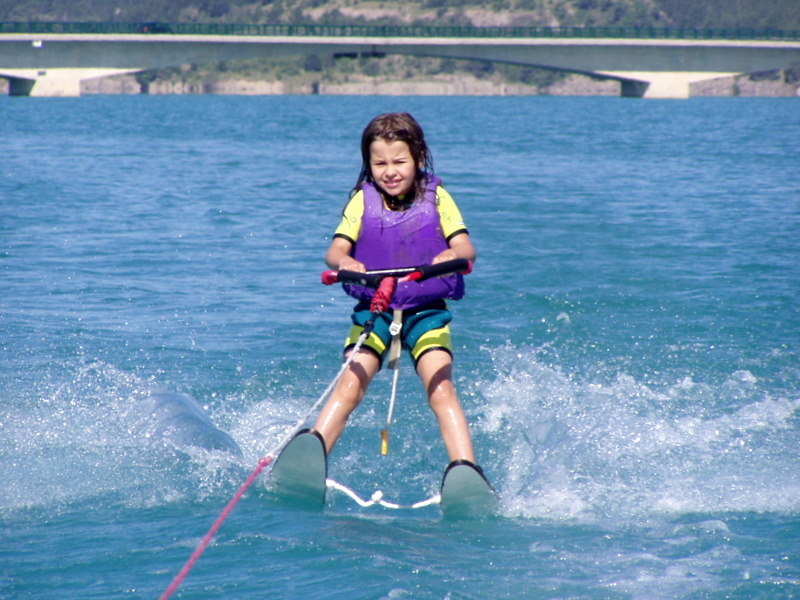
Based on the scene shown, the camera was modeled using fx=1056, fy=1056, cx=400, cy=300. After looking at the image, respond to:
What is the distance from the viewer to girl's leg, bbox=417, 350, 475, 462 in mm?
4543

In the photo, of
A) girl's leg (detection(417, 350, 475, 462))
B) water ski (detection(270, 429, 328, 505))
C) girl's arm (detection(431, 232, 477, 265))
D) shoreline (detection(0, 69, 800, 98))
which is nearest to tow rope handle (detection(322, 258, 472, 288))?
girl's arm (detection(431, 232, 477, 265))

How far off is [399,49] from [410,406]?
179ft

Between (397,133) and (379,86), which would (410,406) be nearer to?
(397,133)

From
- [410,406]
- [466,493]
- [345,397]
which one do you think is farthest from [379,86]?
[466,493]

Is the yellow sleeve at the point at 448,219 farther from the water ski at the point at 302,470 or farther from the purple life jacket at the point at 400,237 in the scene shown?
the water ski at the point at 302,470

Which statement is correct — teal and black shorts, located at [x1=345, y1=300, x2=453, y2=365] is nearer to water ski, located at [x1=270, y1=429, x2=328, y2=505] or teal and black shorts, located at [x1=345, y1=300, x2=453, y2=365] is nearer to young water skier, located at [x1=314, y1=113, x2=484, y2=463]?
young water skier, located at [x1=314, y1=113, x2=484, y2=463]

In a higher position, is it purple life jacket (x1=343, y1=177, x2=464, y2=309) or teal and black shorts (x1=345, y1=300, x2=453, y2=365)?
purple life jacket (x1=343, y1=177, x2=464, y2=309)

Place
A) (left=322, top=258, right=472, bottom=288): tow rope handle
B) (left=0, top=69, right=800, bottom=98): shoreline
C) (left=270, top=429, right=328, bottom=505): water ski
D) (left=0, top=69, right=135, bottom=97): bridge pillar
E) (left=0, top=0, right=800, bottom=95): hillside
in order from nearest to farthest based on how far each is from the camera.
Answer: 1. (left=322, top=258, right=472, bottom=288): tow rope handle
2. (left=270, top=429, right=328, bottom=505): water ski
3. (left=0, top=69, right=135, bottom=97): bridge pillar
4. (left=0, top=69, right=800, bottom=98): shoreline
5. (left=0, top=0, right=800, bottom=95): hillside

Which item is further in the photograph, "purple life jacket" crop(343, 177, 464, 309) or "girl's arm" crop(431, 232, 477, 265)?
"purple life jacket" crop(343, 177, 464, 309)

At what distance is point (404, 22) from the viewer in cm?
14350

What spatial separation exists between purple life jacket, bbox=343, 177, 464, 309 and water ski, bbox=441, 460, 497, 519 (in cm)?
75

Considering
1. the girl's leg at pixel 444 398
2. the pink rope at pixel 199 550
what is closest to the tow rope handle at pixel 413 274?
the girl's leg at pixel 444 398

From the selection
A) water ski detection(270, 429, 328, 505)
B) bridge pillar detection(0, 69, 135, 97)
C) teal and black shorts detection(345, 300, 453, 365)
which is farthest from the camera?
bridge pillar detection(0, 69, 135, 97)

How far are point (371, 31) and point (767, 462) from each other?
56.7 meters
